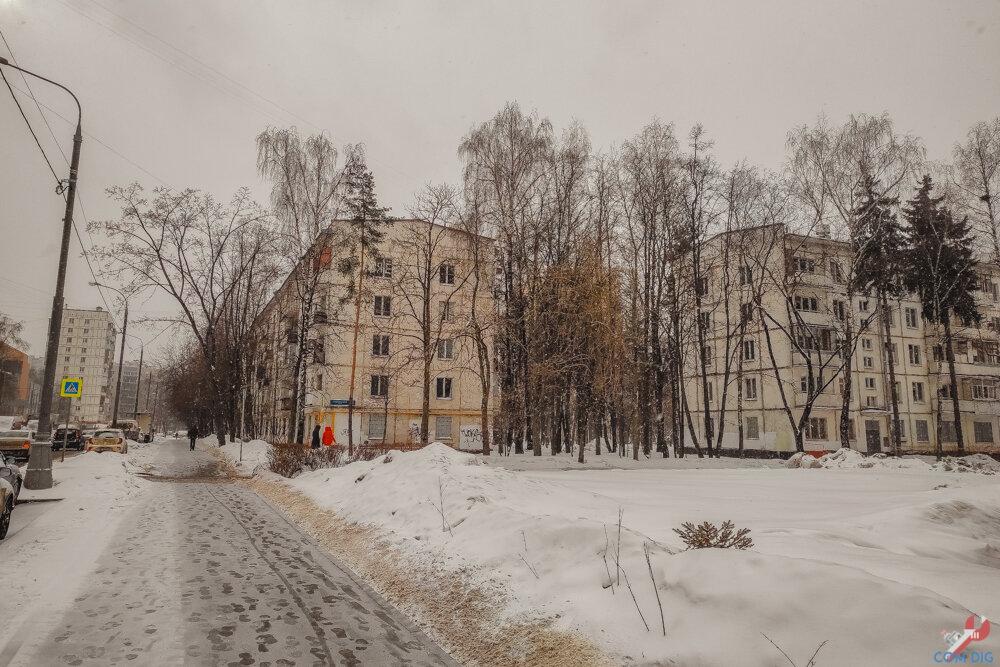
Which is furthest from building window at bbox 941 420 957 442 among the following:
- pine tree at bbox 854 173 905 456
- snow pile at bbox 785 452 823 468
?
snow pile at bbox 785 452 823 468

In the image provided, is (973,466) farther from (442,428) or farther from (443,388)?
(443,388)

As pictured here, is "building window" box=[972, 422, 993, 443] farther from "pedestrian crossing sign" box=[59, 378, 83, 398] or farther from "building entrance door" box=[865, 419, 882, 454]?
"pedestrian crossing sign" box=[59, 378, 83, 398]

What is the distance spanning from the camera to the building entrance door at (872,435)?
46531 millimetres

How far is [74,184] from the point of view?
53.1ft

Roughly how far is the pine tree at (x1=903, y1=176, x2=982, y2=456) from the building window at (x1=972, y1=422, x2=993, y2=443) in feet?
73.6

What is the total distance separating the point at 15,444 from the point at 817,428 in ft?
Result: 164

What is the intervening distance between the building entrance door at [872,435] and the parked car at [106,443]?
51.8 m

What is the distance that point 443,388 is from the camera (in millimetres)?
47625

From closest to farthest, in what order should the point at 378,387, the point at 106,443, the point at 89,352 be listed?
1. the point at 106,443
2. the point at 378,387
3. the point at 89,352

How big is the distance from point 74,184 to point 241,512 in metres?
10.7

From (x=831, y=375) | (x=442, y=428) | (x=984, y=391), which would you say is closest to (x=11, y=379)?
(x=442, y=428)

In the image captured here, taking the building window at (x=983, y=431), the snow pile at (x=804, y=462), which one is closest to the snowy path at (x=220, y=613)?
the snow pile at (x=804, y=462)

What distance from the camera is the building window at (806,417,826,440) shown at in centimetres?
4425

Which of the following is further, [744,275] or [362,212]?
[744,275]
